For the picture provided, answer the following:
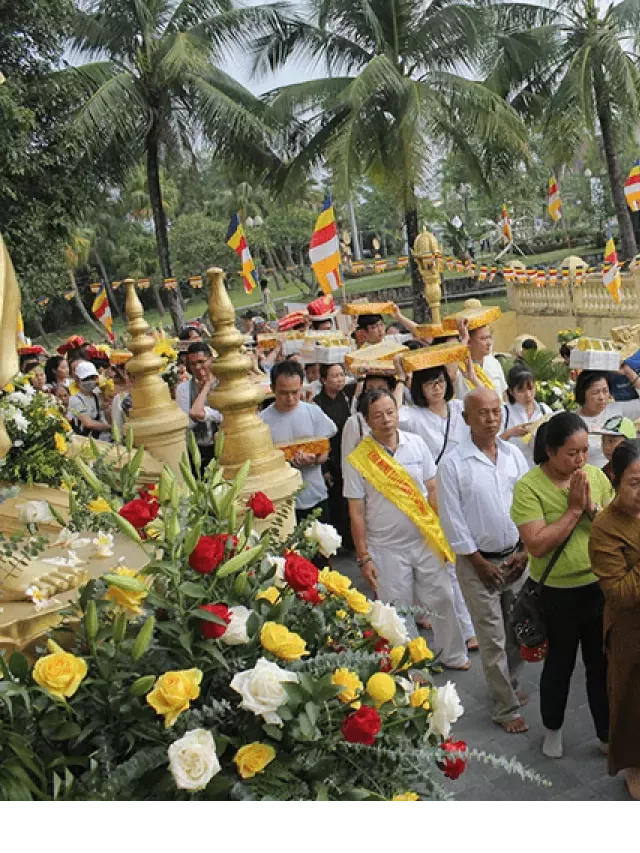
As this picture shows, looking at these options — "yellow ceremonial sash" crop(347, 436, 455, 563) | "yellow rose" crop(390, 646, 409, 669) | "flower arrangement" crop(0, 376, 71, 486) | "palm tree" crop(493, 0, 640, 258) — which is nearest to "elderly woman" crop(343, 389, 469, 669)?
"yellow ceremonial sash" crop(347, 436, 455, 563)

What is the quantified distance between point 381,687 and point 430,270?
9.01m

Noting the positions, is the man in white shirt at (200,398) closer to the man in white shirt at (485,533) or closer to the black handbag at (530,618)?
the man in white shirt at (485,533)

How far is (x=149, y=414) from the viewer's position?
14.6 ft

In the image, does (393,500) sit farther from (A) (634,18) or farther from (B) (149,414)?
(A) (634,18)

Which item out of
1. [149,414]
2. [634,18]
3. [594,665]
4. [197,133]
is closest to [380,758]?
[594,665]

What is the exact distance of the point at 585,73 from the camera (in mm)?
15969

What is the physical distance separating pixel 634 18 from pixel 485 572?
17.0 meters

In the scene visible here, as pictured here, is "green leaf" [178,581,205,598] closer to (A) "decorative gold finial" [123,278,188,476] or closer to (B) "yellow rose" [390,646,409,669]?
(B) "yellow rose" [390,646,409,669]

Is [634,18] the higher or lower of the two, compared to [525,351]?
higher

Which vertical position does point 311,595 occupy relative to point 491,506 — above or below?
above

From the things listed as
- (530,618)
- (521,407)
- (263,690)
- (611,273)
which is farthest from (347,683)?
(611,273)

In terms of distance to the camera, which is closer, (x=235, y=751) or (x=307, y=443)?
(x=235, y=751)

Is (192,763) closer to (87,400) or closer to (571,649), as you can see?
(571,649)

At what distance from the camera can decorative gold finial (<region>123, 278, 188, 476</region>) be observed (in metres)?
4.33
